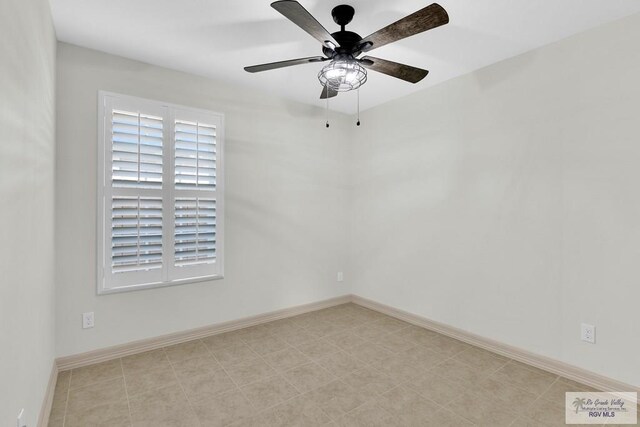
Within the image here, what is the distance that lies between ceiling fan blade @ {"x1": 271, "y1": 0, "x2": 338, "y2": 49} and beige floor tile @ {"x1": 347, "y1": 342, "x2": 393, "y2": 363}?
2447mm

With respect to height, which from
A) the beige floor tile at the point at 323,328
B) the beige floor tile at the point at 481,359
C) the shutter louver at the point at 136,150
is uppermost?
the shutter louver at the point at 136,150

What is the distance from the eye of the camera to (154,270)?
9.38 feet

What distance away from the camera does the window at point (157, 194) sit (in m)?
2.66

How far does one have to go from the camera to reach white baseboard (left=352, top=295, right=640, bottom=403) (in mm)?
2230

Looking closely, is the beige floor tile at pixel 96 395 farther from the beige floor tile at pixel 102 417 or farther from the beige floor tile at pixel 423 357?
the beige floor tile at pixel 423 357

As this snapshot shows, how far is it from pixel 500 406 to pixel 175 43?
3.56 meters

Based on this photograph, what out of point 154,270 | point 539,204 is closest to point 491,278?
point 539,204

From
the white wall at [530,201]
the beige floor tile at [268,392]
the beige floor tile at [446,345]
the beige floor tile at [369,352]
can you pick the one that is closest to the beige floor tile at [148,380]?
the beige floor tile at [268,392]

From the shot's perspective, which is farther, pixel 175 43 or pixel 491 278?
pixel 491 278

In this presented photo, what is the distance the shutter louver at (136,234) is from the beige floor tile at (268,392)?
1407 millimetres

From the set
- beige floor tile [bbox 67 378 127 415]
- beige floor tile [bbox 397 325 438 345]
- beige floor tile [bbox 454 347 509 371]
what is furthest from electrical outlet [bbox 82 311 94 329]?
beige floor tile [bbox 454 347 509 371]

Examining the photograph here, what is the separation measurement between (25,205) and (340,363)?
232 centimetres

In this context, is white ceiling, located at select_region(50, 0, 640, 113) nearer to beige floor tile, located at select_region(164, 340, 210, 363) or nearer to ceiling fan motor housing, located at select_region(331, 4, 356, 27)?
ceiling fan motor housing, located at select_region(331, 4, 356, 27)

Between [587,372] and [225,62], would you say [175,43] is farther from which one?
[587,372]
